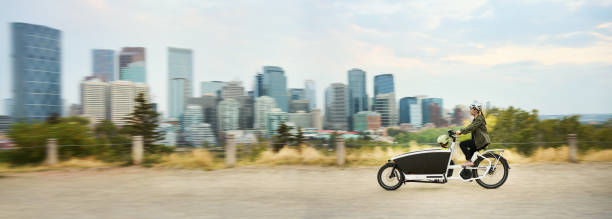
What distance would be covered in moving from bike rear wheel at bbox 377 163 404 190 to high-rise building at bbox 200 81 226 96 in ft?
378

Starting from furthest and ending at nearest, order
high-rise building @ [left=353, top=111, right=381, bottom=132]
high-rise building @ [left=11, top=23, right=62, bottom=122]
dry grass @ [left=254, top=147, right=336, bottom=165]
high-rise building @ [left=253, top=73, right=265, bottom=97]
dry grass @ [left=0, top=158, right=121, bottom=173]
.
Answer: high-rise building @ [left=253, top=73, right=265, bottom=97], high-rise building @ [left=353, top=111, right=381, bottom=132], high-rise building @ [left=11, top=23, right=62, bottom=122], dry grass @ [left=254, top=147, right=336, bottom=165], dry grass @ [left=0, top=158, right=121, bottom=173]

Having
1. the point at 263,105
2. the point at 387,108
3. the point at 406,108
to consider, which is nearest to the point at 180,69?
the point at 263,105

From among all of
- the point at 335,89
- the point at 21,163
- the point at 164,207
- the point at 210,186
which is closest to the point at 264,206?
the point at 164,207

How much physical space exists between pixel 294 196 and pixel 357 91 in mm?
104229

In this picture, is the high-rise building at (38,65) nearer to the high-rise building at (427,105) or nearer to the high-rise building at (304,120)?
the high-rise building at (304,120)

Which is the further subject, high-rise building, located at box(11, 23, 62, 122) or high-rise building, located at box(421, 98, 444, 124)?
high-rise building, located at box(421, 98, 444, 124)

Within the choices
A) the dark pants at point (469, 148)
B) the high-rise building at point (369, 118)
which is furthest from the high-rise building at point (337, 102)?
the dark pants at point (469, 148)

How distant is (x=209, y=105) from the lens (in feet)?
365

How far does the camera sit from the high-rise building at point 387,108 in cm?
11240

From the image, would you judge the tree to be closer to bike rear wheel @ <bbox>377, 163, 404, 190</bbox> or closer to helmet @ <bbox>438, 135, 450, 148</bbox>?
bike rear wheel @ <bbox>377, 163, 404, 190</bbox>

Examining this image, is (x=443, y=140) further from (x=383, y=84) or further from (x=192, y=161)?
(x=383, y=84)

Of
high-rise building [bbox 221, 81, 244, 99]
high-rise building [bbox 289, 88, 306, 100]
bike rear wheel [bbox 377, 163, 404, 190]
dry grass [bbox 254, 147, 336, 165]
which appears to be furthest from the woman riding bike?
high-rise building [bbox 221, 81, 244, 99]

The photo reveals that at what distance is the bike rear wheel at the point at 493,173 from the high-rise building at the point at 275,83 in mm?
99524

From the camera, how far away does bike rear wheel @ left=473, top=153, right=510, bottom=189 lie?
21.7ft
